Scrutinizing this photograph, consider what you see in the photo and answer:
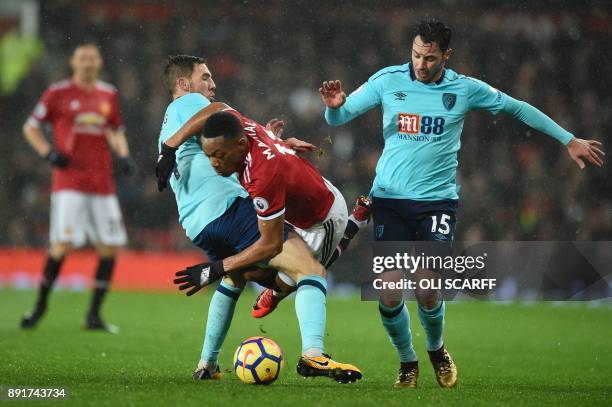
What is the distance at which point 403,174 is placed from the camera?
20.0ft

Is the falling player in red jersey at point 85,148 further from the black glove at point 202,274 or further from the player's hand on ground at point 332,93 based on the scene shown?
the black glove at point 202,274

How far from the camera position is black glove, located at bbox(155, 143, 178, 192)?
18.3 ft

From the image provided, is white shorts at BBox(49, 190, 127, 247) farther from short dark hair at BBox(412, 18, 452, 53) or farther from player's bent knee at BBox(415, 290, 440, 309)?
short dark hair at BBox(412, 18, 452, 53)

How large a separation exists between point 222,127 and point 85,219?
515 cm

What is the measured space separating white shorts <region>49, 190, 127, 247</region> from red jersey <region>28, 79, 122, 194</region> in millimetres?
93

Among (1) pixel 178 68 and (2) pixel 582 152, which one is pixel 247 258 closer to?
(1) pixel 178 68

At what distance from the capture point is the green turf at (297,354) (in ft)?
16.7

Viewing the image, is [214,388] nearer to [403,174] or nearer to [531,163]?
[403,174]

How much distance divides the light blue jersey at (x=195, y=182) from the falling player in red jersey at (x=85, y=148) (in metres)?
3.95

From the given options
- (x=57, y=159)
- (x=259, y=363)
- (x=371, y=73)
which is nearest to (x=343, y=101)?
(x=259, y=363)

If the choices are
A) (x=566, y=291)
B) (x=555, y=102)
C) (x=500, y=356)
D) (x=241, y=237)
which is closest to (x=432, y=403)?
(x=241, y=237)

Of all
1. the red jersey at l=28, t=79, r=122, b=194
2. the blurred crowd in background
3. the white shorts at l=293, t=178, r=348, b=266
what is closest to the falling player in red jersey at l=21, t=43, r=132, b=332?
the red jersey at l=28, t=79, r=122, b=194

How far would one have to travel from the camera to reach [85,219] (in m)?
9.99

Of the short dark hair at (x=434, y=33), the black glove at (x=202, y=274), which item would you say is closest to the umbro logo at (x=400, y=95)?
the short dark hair at (x=434, y=33)
